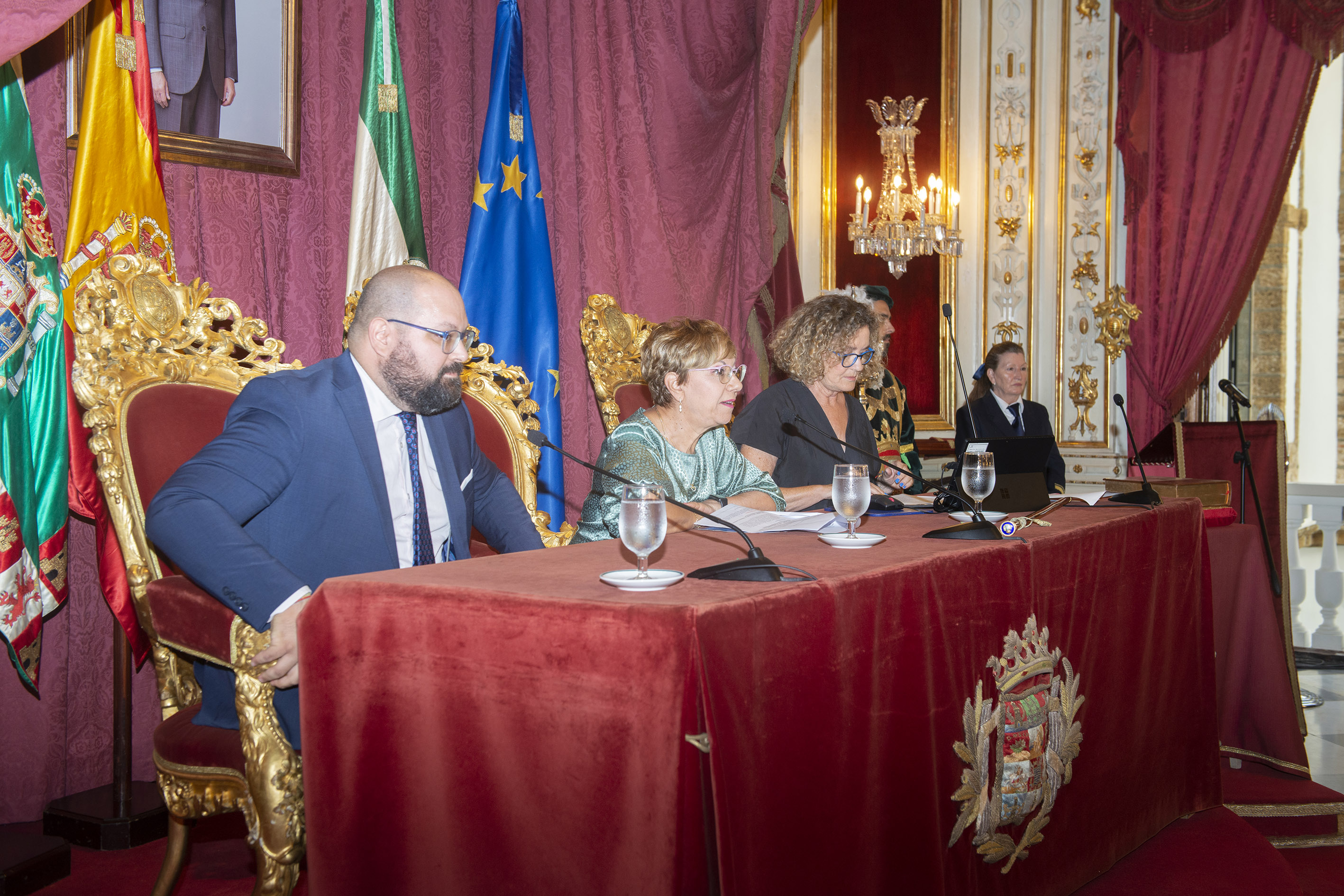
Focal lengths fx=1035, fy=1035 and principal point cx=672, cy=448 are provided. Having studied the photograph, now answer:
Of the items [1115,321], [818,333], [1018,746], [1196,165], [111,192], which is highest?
[1196,165]

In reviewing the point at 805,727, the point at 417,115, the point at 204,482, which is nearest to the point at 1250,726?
the point at 805,727

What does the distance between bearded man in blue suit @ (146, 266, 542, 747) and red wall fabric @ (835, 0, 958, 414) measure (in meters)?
3.96

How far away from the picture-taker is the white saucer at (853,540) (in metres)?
1.96

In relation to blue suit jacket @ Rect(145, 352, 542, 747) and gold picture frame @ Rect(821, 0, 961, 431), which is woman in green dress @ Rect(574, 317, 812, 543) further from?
gold picture frame @ Rect(821, 0, 961, 431)

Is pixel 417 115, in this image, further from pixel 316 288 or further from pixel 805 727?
pixel 805 727

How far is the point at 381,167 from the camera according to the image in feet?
10.4

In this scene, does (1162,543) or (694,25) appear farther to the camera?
(694,25)

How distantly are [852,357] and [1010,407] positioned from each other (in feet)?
6.98

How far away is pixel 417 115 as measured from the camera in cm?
350

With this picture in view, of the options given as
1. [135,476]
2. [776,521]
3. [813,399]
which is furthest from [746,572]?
[813,399]

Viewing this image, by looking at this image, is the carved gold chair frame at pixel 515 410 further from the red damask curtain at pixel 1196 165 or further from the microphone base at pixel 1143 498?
the red damask curtain at pixel 1196 165

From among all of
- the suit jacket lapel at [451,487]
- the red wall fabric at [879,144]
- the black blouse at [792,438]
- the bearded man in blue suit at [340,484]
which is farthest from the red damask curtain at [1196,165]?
the suit jacket lapel at [451,487]

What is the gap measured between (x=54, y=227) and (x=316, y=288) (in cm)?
74

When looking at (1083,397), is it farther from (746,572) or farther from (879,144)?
(746,572)
